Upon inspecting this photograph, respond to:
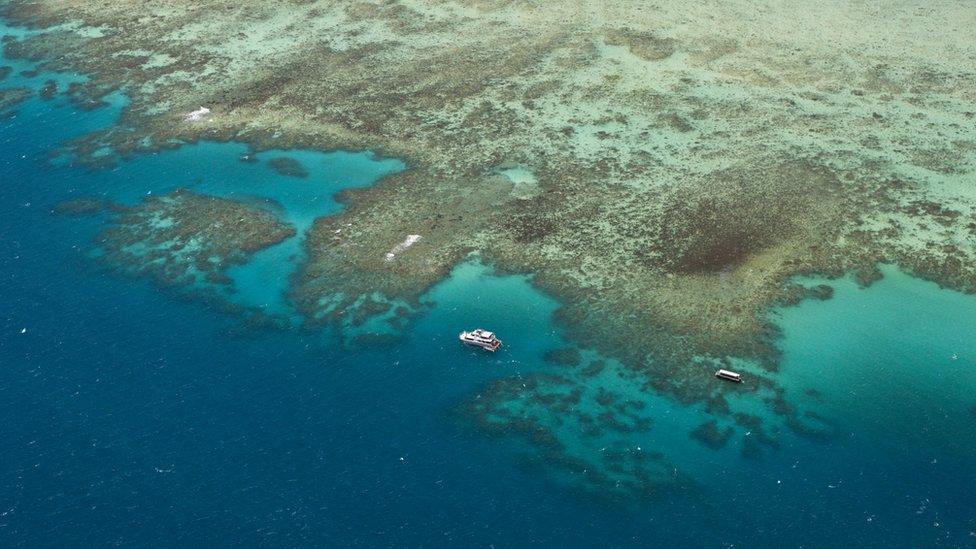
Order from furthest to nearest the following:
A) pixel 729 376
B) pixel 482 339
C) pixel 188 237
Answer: pixel 188 237 < pixel 482 339 < pixel 729 376

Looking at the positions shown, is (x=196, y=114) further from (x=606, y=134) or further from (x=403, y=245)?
(x=606, y=134)

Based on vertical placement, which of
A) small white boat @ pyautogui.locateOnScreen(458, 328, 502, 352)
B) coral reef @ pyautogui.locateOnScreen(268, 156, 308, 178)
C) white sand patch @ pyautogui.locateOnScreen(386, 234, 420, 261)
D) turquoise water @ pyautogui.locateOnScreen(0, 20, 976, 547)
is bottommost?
turquoise water @ pyautogui.locateOnScreen(0, 20, 976, 547)

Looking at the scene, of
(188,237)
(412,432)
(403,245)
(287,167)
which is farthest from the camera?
(287,167)

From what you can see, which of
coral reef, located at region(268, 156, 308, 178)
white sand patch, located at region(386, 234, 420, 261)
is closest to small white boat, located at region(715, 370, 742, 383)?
white sand patch, located at region(386, 234, 420, 261)

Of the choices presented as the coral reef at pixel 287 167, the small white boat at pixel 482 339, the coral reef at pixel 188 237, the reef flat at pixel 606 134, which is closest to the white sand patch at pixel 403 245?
the reef flat at pixel 606 134

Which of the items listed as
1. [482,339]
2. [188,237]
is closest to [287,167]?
[188,237]

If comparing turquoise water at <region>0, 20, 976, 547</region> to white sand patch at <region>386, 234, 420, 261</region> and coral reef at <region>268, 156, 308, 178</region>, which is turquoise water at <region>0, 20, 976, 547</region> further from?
coral reef at <region>268, 156, 308, 178</region>
